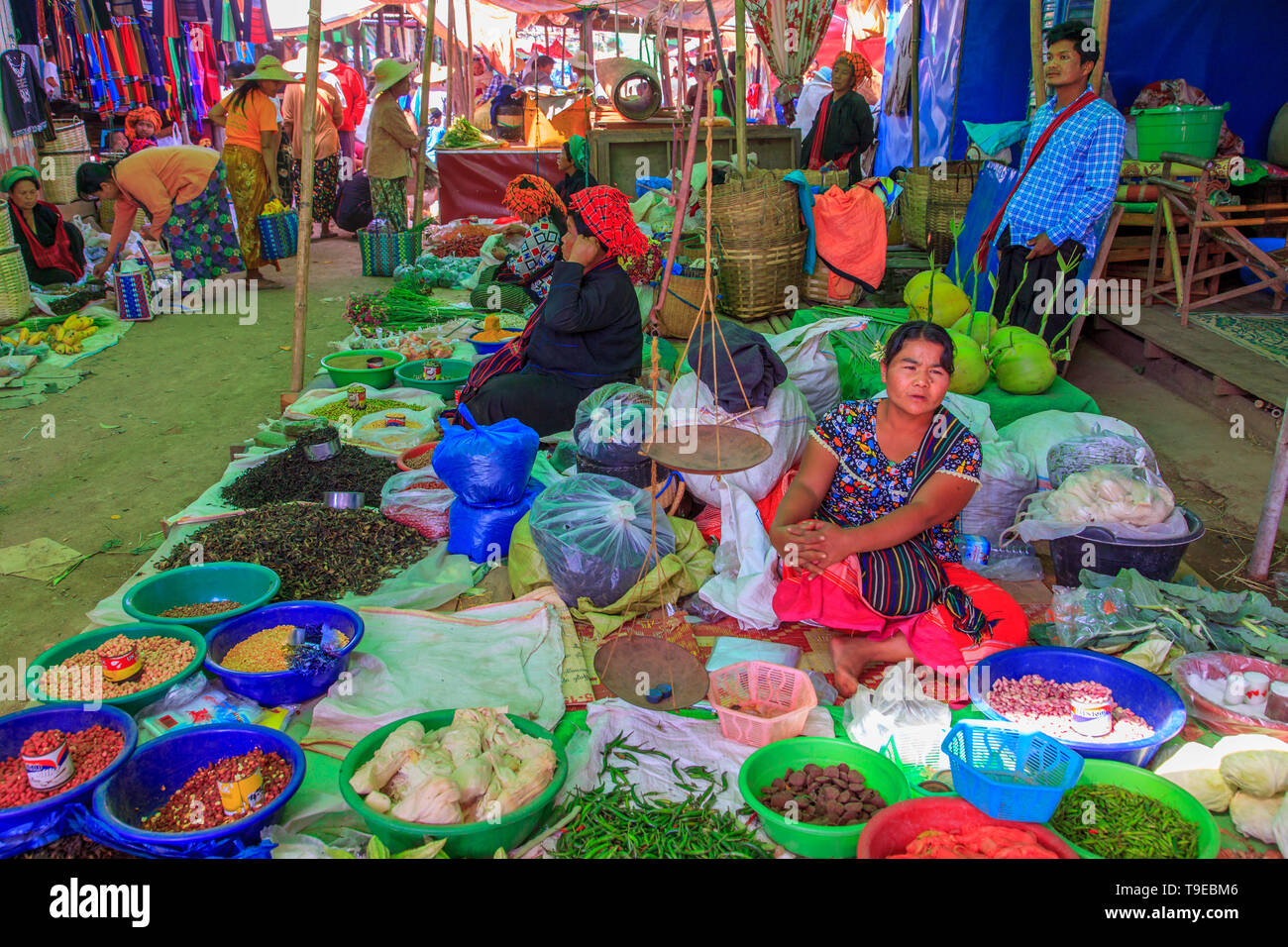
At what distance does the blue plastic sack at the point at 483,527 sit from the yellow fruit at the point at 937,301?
2.09 m

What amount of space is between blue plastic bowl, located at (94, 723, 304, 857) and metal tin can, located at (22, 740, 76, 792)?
86 mm

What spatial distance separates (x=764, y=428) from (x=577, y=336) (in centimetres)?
103

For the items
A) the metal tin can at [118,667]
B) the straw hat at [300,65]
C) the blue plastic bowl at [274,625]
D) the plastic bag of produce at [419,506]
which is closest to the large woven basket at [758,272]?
the plastic bag of produce at [419,506]

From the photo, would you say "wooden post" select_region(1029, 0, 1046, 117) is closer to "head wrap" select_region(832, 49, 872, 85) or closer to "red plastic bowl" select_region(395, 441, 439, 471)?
"head wrap" select_region(832, 49, 872, 85)

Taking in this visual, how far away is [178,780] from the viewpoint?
6.41 feet

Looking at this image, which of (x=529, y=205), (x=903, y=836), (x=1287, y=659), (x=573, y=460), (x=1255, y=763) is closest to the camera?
(x=903, y=836)

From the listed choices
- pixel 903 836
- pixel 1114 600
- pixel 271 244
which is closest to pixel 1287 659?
pixel 1114 600

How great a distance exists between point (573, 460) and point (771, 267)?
7.07 feet

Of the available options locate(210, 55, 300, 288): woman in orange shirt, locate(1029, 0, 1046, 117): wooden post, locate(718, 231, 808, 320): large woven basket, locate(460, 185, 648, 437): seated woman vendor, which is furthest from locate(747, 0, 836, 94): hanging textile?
locate(460, 185, 648, 437): seated woman vendor

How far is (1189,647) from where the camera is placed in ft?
7.91

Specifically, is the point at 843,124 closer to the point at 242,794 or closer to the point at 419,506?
the point at 419,506

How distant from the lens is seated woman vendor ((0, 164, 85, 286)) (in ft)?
21.4

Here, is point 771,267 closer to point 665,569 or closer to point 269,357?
point 665,569

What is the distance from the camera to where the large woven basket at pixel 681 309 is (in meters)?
5.30
